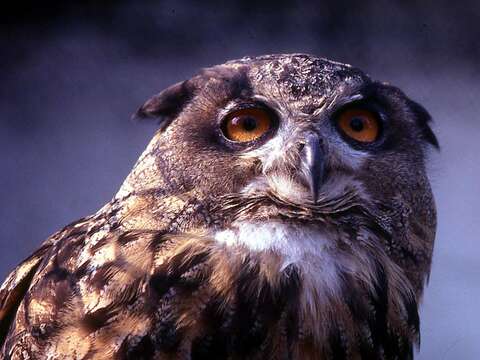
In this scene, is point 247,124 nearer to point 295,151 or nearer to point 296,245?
point 295,151

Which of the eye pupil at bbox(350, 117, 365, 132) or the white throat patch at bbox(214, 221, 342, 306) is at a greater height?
the eye pupil at bbox(350, 117, 365, 132)

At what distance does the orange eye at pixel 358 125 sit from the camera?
1.27 m

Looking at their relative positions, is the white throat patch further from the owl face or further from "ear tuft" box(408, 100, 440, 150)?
"ear tuft" box(408, 100, 440, 150)

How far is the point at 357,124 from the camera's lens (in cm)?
128

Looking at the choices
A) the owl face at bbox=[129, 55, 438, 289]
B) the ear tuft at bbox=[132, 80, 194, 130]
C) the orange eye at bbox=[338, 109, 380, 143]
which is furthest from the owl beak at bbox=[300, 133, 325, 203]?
the ear tuft at bbox=[132, 80, 194, 130]

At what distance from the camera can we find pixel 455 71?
241 cm

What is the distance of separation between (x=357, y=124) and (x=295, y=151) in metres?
0.15

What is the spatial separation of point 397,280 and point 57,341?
0.58 m

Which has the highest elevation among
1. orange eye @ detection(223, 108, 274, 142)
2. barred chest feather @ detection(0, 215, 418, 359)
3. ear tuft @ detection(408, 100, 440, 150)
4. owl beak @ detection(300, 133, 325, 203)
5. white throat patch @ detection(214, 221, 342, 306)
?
ear tuft @ detection(408, 100, 440, 150)

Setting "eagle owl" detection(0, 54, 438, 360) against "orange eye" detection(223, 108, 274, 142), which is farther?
"orange eye" detection(223, 108, 274, 142)

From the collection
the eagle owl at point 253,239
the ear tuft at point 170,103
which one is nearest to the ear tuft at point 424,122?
the eagle owl at point 253,239

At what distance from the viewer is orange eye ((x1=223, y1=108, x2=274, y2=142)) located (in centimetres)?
122

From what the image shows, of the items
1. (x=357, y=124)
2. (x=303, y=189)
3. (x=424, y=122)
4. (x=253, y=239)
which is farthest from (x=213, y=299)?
(x=424, y=122)

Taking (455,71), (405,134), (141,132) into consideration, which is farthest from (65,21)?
(405,134)
